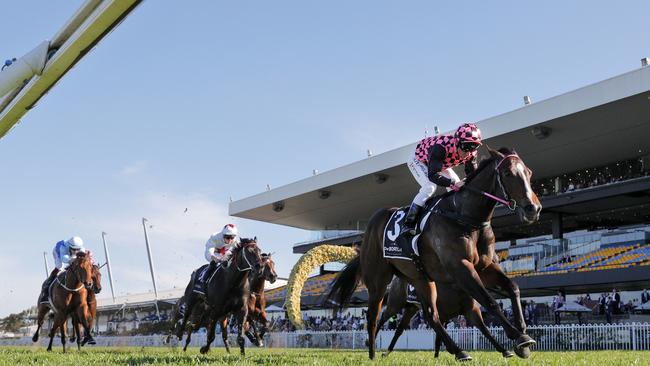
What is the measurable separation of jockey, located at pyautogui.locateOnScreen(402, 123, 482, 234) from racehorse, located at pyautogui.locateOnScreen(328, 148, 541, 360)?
0.19 metres

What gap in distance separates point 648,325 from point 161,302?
138 ft

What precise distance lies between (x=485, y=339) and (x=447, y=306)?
12.5 m

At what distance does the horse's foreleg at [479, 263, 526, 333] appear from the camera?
6.64 metres

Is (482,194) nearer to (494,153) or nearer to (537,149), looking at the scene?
(494,153)

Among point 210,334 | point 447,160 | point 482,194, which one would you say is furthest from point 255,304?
point 482,194

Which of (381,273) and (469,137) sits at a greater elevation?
(469,137)

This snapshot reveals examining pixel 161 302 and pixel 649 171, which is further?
pixel 161 302

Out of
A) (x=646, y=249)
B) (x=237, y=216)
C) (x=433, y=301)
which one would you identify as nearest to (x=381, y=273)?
(x=433, y=301)

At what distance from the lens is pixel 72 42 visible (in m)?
3.71

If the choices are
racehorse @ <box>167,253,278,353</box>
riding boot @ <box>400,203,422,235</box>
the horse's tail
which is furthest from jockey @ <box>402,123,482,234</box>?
racehorse @ <box>167,253,278,353</box>

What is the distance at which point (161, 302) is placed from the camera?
54812 millimetres

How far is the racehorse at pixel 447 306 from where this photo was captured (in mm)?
7622

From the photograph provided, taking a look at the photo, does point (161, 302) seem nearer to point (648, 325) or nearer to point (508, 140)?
point (508, 140)

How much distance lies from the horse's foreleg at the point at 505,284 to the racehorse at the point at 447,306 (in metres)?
0.42
